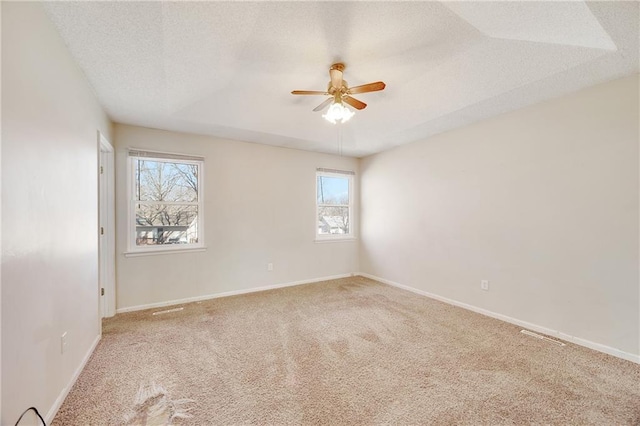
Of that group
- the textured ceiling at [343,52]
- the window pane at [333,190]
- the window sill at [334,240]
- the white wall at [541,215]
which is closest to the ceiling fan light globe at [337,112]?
the textured ceiling at [343,52]

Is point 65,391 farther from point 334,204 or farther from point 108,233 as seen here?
point 334,204

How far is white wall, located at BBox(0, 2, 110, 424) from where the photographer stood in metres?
1.19

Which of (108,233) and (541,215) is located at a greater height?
(541,215)

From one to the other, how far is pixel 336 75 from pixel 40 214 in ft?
6.96

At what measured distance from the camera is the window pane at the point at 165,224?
344 centimetres

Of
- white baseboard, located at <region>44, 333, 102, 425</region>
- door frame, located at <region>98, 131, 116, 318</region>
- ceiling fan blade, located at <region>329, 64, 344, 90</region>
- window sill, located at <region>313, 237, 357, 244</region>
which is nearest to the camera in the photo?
white baseboard, located at <region>44, 333, 102, 425</region>

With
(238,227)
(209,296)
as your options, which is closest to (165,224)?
(238,227)

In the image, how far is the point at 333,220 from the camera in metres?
5.02

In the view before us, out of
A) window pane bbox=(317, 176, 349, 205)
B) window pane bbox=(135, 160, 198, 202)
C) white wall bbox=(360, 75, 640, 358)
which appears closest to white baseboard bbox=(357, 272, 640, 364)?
white wall bbox=(360, 75, 640, 358)

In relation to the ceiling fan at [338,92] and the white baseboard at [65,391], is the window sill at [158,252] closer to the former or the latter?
the white baseboard at [65,391]

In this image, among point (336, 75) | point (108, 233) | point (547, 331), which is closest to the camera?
point (336, 75)

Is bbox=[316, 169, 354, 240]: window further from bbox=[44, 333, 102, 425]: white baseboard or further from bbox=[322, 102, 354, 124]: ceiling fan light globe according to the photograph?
bbox=[44, 333, 102, 425]: white baseboard

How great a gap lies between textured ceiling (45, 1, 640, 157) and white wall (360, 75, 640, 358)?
37 cm

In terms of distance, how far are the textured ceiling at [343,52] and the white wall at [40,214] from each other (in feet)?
1.12
